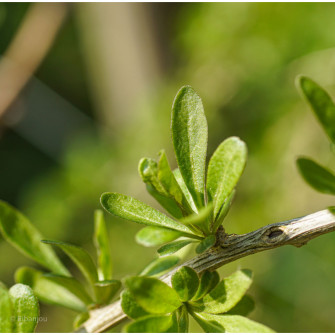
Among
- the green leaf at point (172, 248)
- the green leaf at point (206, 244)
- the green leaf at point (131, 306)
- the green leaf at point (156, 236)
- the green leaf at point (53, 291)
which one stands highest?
the green leaf at point (156, 236)

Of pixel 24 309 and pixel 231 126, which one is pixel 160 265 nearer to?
pixel 24 309

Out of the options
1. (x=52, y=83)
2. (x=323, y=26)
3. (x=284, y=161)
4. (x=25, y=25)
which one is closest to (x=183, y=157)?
(x=284, y=161)

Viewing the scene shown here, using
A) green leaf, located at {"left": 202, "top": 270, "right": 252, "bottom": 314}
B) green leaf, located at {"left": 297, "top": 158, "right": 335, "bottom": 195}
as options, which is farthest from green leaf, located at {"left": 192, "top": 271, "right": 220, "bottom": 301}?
green leaf, located at {"left": 297, "top": 158, "right": 335, "bottom": 195}

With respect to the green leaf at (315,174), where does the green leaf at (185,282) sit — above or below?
below

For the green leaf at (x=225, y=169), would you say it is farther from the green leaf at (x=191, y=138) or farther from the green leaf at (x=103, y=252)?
the green leaf at (x=103, y=252)

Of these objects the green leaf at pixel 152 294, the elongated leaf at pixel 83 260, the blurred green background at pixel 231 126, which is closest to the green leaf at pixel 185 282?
the green leaf at pixel 152 294

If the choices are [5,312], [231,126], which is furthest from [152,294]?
[231,126]

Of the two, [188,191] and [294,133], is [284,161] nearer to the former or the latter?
[294,133]

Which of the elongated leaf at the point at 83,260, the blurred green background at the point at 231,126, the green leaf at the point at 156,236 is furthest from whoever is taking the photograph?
the blurred green background at the point at 231,126
